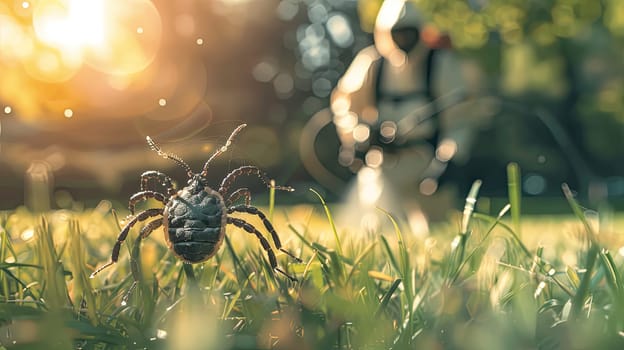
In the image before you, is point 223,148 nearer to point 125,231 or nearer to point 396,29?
point 125,231

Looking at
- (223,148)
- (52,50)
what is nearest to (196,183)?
(223,148)

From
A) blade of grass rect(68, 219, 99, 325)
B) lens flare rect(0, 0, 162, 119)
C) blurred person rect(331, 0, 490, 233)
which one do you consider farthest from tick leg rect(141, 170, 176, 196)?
lens flare rect(0, 0, 162, 119)

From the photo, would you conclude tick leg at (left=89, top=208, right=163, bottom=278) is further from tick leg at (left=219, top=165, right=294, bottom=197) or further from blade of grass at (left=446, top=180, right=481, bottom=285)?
blade of grass at (left=446, top=180, right=481, bottom=285)

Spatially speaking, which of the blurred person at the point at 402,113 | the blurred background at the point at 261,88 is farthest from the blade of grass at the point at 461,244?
the blurred person at the point at 402,113

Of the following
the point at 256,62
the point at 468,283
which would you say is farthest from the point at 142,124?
the point at 468,283

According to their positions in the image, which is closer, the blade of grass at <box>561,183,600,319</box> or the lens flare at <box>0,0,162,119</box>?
the blade of grass at <box>561,183,600,319</box>

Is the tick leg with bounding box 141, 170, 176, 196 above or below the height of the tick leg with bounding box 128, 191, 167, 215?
above

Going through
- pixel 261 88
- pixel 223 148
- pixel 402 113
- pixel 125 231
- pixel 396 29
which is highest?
pixel 261 88
